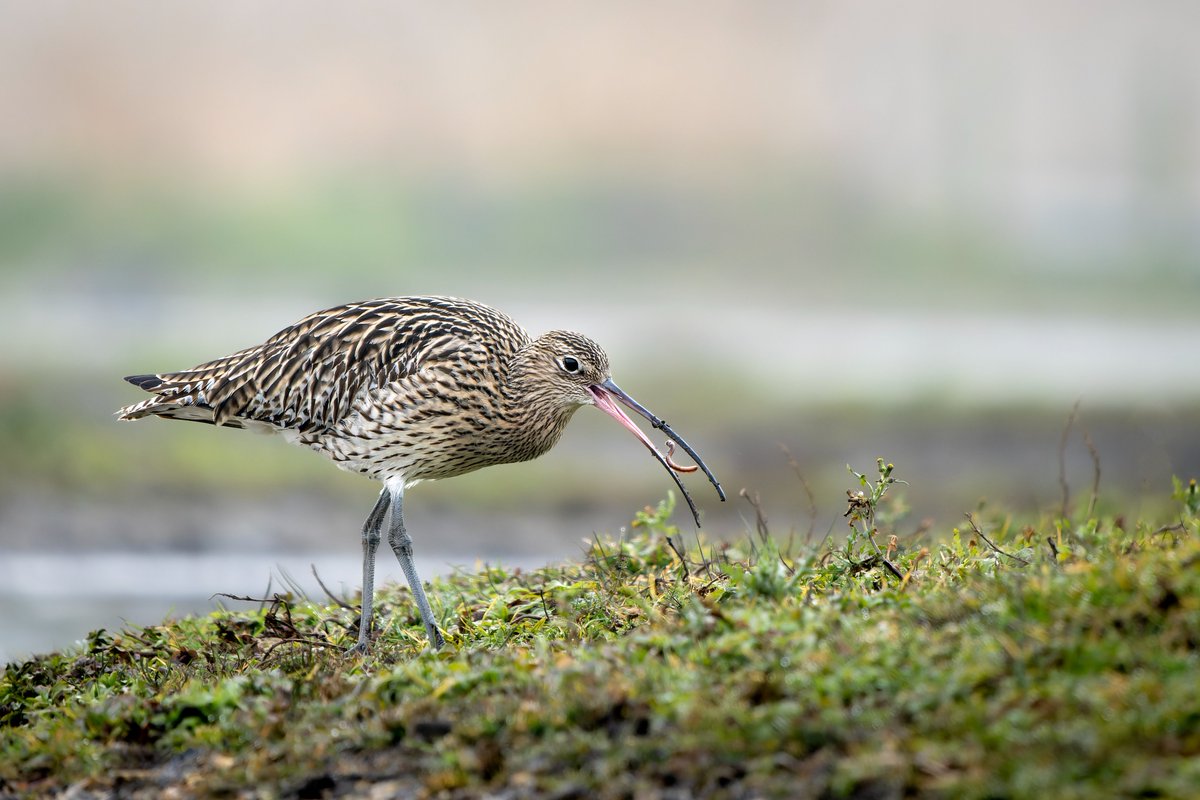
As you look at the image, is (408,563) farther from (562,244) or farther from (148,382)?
(562,244)

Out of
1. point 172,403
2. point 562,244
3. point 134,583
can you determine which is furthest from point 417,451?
point 562,244

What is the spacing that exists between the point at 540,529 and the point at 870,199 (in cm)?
2020

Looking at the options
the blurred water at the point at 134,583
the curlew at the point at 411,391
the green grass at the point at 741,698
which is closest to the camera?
the green grass at the point at 741,698

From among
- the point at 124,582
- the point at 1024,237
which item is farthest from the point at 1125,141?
the point at 124,582

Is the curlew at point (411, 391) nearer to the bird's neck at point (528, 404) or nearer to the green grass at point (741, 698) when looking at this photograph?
the bird's neck at point (528, 404)

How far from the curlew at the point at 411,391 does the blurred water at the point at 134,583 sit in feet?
11.9

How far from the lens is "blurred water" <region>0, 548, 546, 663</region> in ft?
39.8

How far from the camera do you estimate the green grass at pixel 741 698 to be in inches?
184

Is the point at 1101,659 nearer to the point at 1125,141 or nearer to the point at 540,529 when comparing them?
the point at 540,529

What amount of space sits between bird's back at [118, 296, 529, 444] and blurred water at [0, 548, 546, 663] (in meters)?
3.38

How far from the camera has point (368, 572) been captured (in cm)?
780

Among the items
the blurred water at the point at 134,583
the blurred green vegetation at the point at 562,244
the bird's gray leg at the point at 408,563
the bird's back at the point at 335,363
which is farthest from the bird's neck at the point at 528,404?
the blurred green vegetation at the point at 562,244

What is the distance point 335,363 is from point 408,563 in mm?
1236

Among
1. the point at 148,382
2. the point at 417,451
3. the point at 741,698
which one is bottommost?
the point at 741,698
